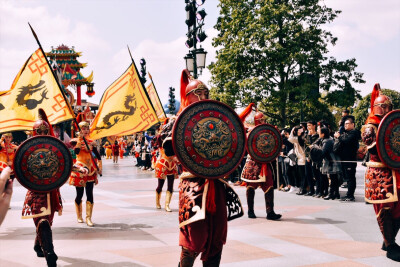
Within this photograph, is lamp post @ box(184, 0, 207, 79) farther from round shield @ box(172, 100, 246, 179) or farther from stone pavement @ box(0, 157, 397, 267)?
round shield @ box(172, 100, 246, 179)

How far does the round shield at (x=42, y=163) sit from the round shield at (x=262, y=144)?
3648mm

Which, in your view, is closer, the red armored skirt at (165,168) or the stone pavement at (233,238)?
the stone pavement at (233,238)

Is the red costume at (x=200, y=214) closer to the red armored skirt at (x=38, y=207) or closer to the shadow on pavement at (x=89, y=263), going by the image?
the shadow on pavement at (x=89, y=263)

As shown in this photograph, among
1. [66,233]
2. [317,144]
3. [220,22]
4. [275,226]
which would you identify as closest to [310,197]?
[317,144]

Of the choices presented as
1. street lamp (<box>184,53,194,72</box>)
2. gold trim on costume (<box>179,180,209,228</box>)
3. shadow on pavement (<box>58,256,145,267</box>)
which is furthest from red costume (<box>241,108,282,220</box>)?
street lamp (<box>184,53,194,72</box>)

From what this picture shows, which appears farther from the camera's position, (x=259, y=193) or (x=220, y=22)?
(x=220, y=22)

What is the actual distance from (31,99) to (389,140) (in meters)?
5.19

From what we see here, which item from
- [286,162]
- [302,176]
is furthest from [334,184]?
[286,162]

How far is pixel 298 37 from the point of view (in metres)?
28.7

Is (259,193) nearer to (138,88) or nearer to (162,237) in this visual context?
(138,88)

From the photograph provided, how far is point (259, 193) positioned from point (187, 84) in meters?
8.54

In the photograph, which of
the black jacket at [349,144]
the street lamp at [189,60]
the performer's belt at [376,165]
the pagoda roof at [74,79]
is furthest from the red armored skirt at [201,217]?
the pagoda roof at [74,79]

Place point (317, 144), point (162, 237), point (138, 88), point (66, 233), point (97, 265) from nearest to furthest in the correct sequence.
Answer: point (97, 265), point (162, 237), point (66, 233), point (138, 88), point (317, 144)

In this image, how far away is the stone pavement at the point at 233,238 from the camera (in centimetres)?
560
